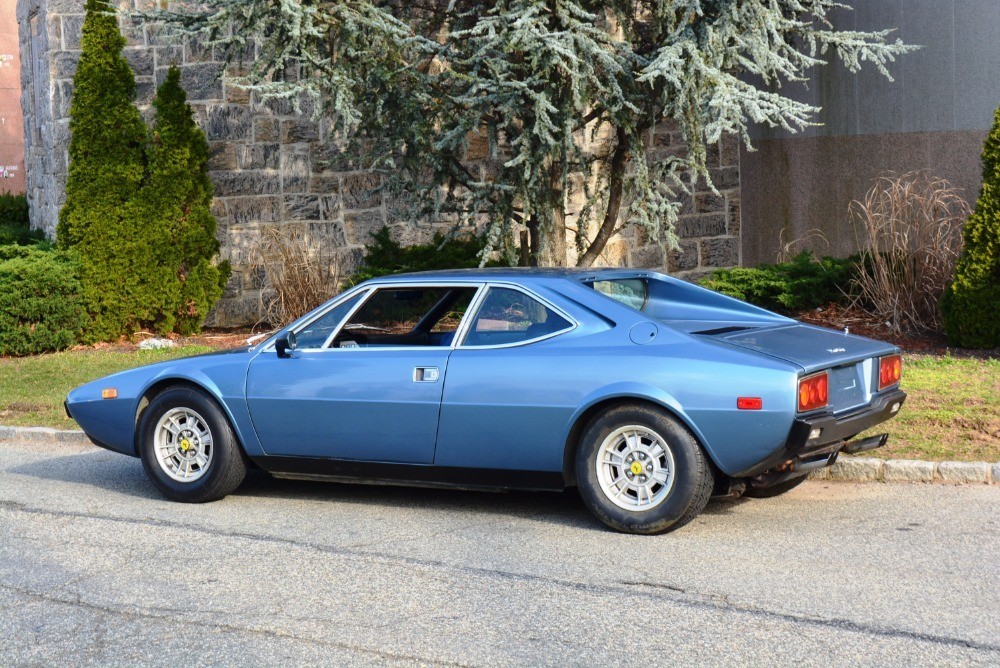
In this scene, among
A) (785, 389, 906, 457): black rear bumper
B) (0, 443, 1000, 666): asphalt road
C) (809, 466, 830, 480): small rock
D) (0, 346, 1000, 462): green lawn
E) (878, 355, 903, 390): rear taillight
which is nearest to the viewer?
(0, 443, 1000, 666): asphalt road

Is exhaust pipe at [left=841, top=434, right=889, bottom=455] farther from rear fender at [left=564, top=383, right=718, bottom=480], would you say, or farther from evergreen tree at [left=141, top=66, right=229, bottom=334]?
evergreen tree at [left=141, top=66, right=229, bottom=334]

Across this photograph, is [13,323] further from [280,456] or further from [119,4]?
[280,456]

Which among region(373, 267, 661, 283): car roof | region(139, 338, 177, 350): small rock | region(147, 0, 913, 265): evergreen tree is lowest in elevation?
region(139, 338, 177, 350): small rock

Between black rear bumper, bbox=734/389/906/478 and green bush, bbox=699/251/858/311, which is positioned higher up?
green bush, bbox=699/251/858/311

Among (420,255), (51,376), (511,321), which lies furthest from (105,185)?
(511,321)

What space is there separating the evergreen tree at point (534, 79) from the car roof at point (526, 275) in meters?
3.13

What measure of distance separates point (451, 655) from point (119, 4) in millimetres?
13223

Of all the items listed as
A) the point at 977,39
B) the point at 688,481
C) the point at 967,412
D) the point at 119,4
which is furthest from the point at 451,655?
the point at 119,4

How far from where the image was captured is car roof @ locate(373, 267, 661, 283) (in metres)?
6.92

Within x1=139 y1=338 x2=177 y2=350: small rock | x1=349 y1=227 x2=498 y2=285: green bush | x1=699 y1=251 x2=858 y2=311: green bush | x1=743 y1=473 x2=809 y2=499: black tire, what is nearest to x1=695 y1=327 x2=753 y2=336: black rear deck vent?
x1=743 y1=473 x2=809 y2=499: black tire

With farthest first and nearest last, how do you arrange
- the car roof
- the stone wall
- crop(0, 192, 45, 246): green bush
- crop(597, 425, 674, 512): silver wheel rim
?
crop(0, 192, 45, 246): green bush, the stone wall, the car roof, crop(597, 425, 674, 512): silver wheel rim

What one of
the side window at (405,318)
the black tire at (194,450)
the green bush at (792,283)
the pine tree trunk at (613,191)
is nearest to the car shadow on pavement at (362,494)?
the black tire at (194,450)

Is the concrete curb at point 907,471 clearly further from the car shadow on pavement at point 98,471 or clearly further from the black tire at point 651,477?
the car shadow on pavement at point 98,471

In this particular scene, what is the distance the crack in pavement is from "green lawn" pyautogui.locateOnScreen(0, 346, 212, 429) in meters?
3.92
